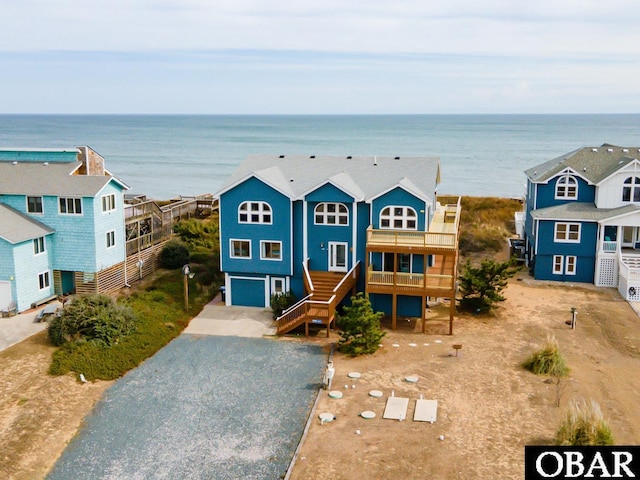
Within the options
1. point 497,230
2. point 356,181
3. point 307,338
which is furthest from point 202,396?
point 497,230

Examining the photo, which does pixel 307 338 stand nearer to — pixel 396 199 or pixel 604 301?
pixel 396 199

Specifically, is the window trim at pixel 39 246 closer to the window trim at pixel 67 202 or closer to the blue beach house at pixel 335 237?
the window trim at pixel 67 202

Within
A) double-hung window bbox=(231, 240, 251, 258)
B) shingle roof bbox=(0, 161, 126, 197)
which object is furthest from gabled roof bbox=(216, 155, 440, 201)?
shingle roof bbox=(0, 161, 126, 197)

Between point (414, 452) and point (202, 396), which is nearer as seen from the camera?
point (414, 452)

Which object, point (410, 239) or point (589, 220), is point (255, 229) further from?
point (589, 220)

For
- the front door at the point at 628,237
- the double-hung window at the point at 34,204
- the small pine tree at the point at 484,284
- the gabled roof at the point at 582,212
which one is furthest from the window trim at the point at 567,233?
the double-hung window at the point at 34,204

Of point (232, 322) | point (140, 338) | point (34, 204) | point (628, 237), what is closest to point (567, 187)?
point (628, 237)

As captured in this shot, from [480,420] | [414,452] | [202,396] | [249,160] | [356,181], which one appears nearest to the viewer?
[414,452]

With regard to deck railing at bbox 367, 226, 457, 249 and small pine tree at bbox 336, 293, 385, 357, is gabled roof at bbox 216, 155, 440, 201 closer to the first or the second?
deck railing at bbox 367, 226, 457, 249
